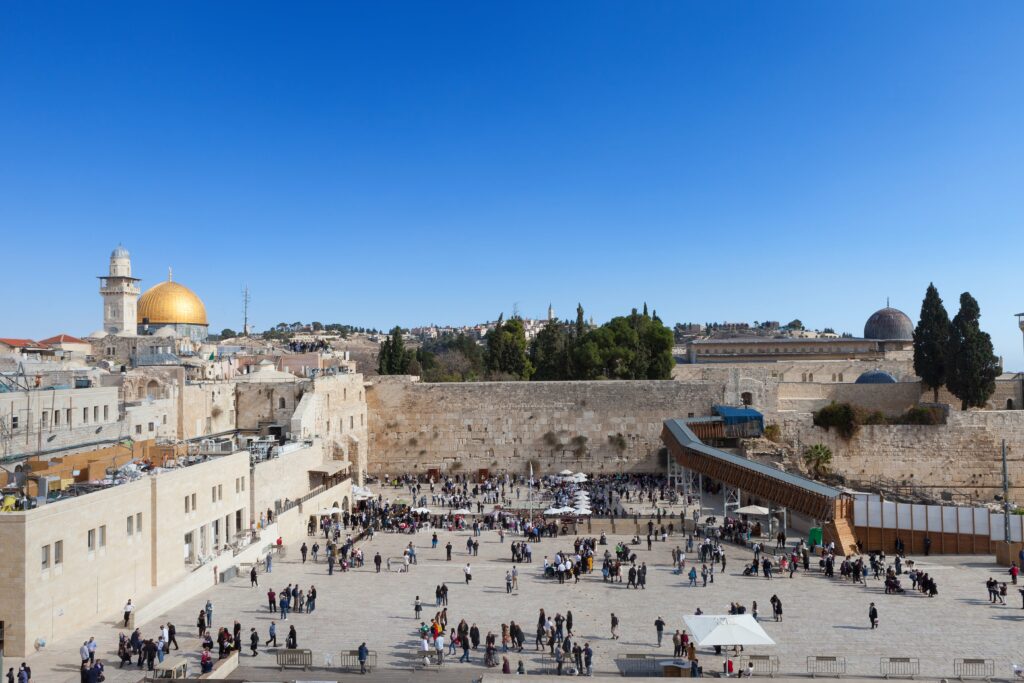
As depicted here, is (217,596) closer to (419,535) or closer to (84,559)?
(84,559)

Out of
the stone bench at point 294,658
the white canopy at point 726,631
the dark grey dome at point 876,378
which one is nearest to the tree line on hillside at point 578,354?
the dark grey dome at point 876,378

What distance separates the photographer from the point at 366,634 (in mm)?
15820

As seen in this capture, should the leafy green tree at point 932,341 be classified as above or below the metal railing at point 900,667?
above

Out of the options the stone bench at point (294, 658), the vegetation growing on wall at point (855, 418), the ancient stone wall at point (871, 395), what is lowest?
the stone bench at point (294, 658)

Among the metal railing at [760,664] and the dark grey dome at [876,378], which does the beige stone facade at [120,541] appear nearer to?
the metal railing at [760,664]

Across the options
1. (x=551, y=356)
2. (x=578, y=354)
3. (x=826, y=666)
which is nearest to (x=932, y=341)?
(x=578, y=354)

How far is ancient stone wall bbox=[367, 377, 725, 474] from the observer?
3712cm

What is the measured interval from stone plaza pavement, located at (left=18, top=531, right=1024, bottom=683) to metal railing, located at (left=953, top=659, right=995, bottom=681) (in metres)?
0.13

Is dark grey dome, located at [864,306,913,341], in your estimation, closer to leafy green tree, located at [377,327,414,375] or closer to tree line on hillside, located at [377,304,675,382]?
tree line on hillside, located at [377,304,675,382]

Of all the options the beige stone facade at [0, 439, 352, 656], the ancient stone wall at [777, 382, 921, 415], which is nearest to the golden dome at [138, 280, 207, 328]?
the beige stone facade at [0, 439, 352, 656]

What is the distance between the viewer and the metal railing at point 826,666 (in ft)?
44.2

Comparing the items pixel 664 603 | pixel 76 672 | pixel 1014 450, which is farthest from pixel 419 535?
pixel 1014 450

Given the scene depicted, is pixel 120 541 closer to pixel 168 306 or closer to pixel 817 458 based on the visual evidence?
pixel 817 458

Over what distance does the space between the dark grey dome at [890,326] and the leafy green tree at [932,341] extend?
1000 inches
